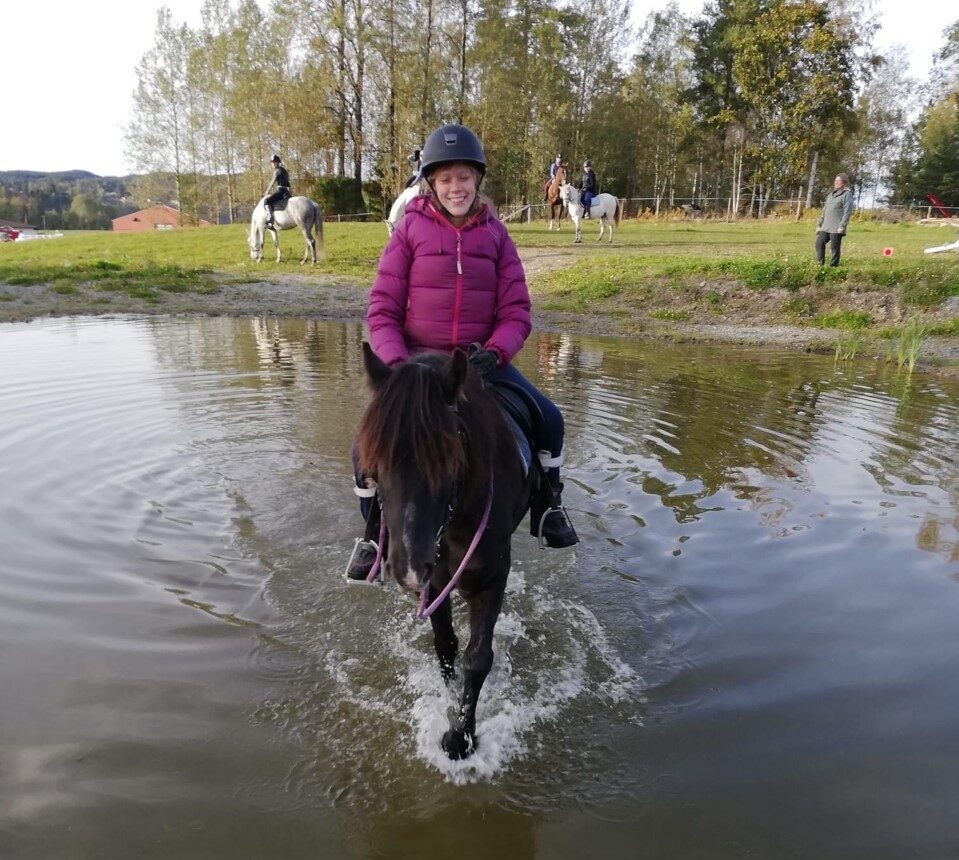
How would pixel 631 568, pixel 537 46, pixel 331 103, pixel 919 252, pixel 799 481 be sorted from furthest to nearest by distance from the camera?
1. pixel 537 46
2. pixel 331 103
3. pixel 919 252
4. pixel 799 481
5. pixel 631 568

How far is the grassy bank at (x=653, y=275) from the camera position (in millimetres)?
14461

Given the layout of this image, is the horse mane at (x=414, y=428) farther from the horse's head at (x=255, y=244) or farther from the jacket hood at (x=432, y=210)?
the horse's head at (x=255, y=244)

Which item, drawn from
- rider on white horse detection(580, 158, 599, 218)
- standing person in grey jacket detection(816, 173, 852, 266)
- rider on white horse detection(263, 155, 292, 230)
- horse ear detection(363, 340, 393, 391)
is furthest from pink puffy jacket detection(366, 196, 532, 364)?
rider on white horse detection(580, 158, 599, 218)

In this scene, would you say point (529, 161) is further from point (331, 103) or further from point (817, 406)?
point (817, 406)

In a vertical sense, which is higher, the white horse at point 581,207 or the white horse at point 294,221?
the white horse at point 581,207

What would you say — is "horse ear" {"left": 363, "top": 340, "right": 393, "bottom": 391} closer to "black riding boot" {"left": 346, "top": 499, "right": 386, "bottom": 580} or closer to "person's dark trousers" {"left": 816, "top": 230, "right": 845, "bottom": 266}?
"black riding boot" {"left": 346, "top": 499, "right": 386, "bottom": 580}

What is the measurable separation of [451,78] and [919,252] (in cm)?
2432

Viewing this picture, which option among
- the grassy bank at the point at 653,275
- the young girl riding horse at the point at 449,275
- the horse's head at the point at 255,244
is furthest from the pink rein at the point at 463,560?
the horse's head at the point at 255,244

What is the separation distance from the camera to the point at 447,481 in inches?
90.4

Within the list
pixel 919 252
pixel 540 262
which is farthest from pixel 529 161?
pixel 919 252

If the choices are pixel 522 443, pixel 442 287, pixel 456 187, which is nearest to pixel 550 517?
pixel 522 443

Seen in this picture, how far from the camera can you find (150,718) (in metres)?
3.07

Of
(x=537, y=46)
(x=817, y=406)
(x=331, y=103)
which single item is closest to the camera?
(x=817, y=406)

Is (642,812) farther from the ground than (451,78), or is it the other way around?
(451,78)
